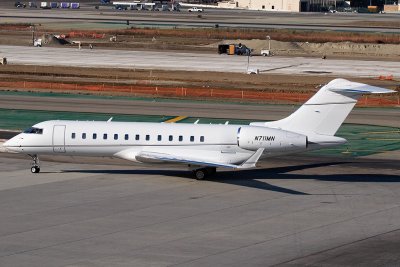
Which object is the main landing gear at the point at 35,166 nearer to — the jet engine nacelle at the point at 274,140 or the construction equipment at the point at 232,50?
the jet engine nacelle at the point at 274,140

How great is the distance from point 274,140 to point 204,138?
367 centimetres

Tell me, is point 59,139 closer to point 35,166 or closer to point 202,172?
point 35,166

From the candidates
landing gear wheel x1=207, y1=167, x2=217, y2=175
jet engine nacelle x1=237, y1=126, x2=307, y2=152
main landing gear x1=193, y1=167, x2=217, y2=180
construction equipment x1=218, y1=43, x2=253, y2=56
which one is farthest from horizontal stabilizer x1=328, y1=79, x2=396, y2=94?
construction equipment x1=218, y1=43, x2=253, y2=56

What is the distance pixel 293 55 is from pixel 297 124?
83.7 metres

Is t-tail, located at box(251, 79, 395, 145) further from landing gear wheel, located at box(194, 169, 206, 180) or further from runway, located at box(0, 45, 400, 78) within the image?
runway, located at box(0, 45, 400, 78)

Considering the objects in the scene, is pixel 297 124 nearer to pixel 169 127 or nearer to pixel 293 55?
pixel 169 127

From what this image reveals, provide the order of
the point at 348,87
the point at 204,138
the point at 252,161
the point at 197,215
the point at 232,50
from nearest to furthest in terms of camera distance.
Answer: the point at 197,215 < the point at 252,161 < the point at 348,87 < the point at 204,138 < the point at 232,50

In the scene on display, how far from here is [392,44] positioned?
457 ft

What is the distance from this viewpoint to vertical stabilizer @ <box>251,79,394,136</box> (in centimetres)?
4738

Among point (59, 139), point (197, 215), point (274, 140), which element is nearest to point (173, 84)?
point (59, 139)

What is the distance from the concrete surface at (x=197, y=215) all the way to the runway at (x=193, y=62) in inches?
2117

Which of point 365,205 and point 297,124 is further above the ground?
point 297,124

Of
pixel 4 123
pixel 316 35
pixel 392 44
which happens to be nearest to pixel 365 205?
pixel 4 123

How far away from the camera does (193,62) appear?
381ft
